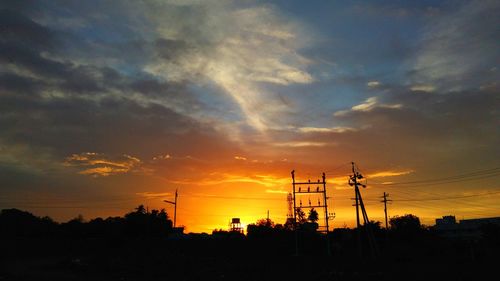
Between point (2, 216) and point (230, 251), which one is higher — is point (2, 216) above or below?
above

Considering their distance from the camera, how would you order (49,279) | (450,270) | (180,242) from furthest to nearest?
1. (180,242)
2. (450,270)
3. (49,279)

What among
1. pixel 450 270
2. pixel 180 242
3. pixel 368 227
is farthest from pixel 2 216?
pixel 450 270

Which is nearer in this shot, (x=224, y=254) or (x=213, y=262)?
(x=213, y=262)

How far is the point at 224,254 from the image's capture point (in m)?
63.8

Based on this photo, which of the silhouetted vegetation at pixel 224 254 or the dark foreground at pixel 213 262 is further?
the silhouetted vegetation at pixel 224 254

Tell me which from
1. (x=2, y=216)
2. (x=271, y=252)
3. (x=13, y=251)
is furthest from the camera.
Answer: (x=2, y=216)

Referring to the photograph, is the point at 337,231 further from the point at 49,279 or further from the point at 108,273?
the point at 49,279

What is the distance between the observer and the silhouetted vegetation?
37.0 m

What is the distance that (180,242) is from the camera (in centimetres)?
7231

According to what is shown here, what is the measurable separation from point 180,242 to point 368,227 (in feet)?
121

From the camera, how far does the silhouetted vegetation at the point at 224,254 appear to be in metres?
37.0

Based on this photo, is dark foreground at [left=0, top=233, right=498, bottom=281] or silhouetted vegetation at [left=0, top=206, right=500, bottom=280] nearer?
dark foreground at [left=0, top=233, right=498, bottom=281]

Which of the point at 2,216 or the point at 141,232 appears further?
the point at 2,216

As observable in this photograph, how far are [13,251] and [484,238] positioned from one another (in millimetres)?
78742
